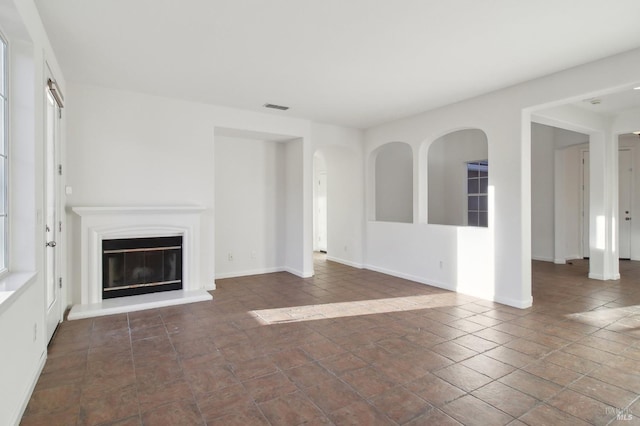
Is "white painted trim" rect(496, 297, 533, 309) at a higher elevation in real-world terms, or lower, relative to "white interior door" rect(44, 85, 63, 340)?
lower

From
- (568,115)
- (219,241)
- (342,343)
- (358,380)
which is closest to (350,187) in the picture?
(219,241)

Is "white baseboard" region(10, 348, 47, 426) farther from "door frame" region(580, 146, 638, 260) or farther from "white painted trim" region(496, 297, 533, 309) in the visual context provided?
"door frame" region(580, 146, 638, 260)

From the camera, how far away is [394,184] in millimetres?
7754

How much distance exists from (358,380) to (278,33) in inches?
110

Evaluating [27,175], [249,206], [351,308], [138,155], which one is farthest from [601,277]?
[27,175]

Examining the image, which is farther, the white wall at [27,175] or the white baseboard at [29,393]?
the white wall at [27,175]

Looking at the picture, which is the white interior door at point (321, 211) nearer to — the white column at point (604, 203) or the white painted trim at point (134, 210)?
the white painted trim at point (134, 210)

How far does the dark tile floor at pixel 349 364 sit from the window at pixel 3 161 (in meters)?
0.98

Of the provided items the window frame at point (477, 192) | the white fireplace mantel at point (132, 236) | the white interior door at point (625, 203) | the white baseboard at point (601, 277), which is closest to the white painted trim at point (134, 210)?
the white fireplace mantel at point (132, 236)

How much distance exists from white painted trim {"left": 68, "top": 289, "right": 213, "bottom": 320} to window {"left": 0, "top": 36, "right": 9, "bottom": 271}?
5.75 ft

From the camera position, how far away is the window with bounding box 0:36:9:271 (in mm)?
2281

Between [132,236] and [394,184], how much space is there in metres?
5.28

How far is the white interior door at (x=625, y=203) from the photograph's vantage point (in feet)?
24.4

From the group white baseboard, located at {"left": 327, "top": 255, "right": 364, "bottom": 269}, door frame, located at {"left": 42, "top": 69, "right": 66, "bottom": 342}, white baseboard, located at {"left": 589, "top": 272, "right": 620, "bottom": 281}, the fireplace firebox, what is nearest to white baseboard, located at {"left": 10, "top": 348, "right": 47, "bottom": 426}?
door frame, located at {"left": 42, "top": 69, "right": 66, "bottom": 342}
